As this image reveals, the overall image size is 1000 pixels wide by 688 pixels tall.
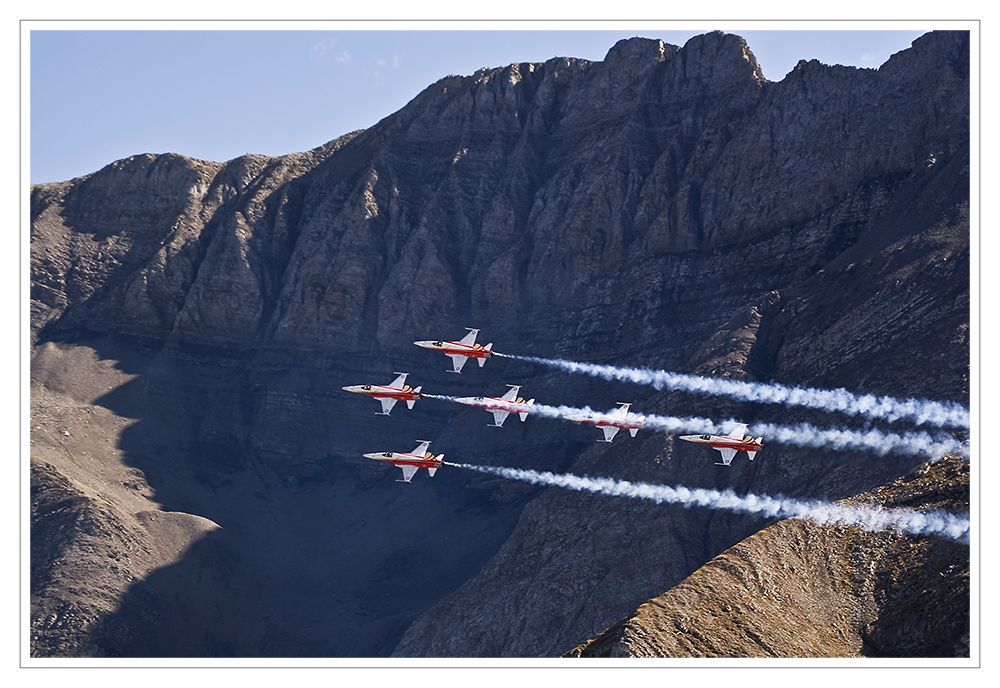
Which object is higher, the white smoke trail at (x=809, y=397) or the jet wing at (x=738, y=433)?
the white smoke trail at (x=809, y=397)

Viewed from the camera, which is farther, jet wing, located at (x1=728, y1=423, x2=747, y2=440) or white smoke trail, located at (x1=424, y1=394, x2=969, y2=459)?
white smoke trail, located at (x1=424, y1=394, x2=969, y2=459)

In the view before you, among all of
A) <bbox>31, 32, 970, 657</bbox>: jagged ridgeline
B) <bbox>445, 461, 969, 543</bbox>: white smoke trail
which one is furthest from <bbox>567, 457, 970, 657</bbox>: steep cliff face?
<bbox>445, 461, 969, 543</bbox>: white smoke trail

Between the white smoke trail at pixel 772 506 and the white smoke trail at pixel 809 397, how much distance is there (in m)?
13.1

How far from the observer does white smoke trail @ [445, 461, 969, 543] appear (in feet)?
337

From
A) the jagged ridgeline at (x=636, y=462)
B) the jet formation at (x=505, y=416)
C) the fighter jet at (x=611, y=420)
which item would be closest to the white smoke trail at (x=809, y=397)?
the jagged ridgeline at (x=636, y=462)

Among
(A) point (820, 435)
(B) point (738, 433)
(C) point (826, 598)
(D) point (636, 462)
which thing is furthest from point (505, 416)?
(C) point (826, 598)

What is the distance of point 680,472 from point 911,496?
47.0 meters

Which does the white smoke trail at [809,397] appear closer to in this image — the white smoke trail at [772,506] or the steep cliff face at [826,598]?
the white smoke trail at [772,506]

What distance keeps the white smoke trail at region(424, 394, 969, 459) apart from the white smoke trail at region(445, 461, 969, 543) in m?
8.07

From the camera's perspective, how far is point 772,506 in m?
141

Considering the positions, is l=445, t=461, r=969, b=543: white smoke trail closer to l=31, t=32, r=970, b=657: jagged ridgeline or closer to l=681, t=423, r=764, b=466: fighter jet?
l=31, t=32, r=970, b=657: jagged ridgeline

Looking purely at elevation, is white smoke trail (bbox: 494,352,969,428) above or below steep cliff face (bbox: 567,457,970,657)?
above

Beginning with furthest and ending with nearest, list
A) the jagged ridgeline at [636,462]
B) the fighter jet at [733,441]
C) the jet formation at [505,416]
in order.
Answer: the jagged ridgeline at [636,462], the jet formation at [505,416], the fighter jet at [733,441]

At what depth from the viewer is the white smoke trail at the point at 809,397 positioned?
130m
